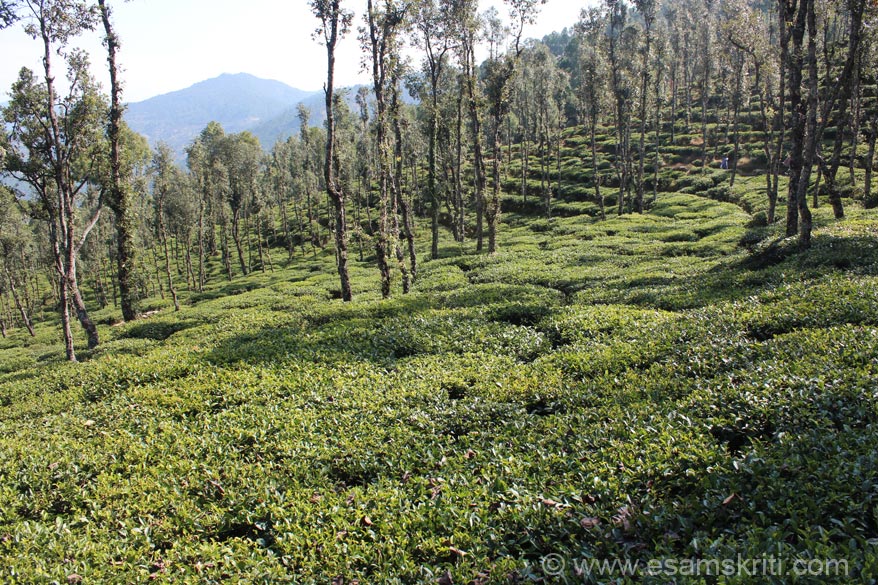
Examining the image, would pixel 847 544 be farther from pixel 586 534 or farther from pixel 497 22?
pixel 497 22

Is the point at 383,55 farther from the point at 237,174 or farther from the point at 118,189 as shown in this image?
the point at 237,174

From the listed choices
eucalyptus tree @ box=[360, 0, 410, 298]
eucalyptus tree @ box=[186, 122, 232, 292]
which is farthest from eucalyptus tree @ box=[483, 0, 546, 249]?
eucalyptus tree @ box=[186, 122, 232, 292]

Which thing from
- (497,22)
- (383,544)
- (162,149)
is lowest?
(383,544)

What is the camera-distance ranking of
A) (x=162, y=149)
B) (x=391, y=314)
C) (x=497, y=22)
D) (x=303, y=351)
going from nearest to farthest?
(x=303, y=351) < (x=391, y=314) < (x=497, y=22) < (x=162, y=149)

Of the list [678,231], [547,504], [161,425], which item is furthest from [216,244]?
[547,504]

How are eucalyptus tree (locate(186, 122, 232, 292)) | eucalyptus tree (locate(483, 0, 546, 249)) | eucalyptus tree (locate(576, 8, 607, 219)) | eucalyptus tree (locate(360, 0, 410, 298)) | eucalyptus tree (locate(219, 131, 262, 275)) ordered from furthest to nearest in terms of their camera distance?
1. eucalyptus tree (locate(219, 131, 262, 275))
2. eucalyptus tree (locate(186, 122, 232, 292))
3. eucalyptus tree (locate(576, 8, 607, 219))
4. eucalyptus tree (locate(483, 0, 546, 249))
5. eucalyptus tree (locate(360, 0, 410, 298))

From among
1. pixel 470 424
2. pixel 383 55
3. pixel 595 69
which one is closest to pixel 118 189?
pixel 383 55

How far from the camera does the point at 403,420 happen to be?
9641 millimetres

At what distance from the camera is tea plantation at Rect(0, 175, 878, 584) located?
577cm

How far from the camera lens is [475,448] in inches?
332

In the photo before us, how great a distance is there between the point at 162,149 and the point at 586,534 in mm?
64716

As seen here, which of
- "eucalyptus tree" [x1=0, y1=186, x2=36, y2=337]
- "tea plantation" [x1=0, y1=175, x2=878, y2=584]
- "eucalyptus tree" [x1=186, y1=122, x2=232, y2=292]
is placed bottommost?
"tea plantation" [x1=0, y1=175, x2=878, y2=584]

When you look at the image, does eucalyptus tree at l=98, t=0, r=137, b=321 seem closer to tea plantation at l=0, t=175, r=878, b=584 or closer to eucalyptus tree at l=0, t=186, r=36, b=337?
tea plantation at l=0, t=175, r=878, b=584

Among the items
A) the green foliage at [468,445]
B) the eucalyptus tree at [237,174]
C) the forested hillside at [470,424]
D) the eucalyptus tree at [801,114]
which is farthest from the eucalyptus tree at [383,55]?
the eucalyptus tree at [237,174]
